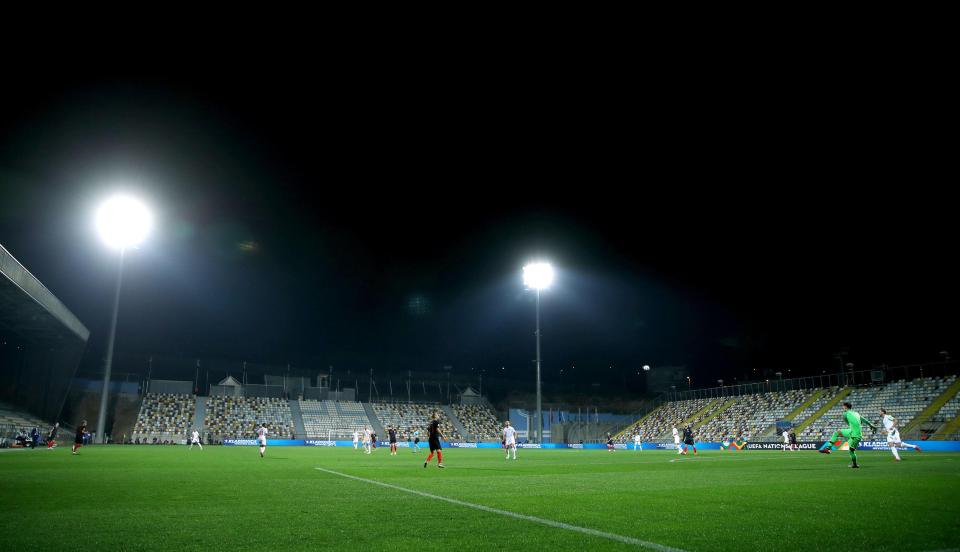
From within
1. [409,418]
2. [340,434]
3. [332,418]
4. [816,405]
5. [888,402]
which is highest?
[888,402]

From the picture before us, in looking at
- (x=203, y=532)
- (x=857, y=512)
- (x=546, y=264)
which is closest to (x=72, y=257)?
(x=546, y=264)

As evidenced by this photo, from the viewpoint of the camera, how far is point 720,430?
52.9m

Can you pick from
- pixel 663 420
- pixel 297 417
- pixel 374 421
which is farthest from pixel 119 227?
pixel 663 420

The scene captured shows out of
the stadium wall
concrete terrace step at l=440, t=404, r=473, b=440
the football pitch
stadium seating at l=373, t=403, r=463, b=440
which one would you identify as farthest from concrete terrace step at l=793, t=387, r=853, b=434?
the football pitch

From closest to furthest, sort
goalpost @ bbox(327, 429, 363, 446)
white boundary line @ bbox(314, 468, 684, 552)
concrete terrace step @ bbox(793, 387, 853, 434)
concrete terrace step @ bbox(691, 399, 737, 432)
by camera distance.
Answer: white boundary line @ bbox(314, 468, 684, 552), concrete terrace step @ bbox(793, 387, 853, 434), concrete terrace step @ bbox(691, 399, 737, 432), goalpost @ bbox(327, 429, 363, 446)

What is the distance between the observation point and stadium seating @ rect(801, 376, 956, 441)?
42.3m

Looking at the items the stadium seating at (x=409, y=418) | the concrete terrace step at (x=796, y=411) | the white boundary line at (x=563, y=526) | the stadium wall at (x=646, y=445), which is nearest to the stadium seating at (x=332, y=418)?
the stadium wall at (x=646, y=445)

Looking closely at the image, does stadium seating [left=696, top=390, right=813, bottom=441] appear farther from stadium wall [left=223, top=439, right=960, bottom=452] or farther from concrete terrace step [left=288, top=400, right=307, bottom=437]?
concrete terrace step [left=288, top=400, right=307, bottom=437]

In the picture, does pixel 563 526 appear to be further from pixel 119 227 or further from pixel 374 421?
pixel 374 421

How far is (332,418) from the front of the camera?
6406 centimetres

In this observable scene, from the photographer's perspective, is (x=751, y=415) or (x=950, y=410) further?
(x=751, y=415)

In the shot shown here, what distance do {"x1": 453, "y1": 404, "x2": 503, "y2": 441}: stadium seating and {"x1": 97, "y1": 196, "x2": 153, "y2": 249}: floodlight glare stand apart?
136ft

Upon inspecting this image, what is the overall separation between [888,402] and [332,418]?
168ft

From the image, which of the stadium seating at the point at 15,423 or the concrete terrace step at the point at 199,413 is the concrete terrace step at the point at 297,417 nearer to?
the concrete terrace step at the point at 199,413
